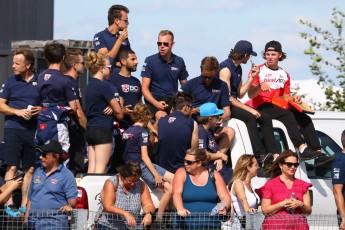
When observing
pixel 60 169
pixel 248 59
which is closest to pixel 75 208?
pixel 60 169

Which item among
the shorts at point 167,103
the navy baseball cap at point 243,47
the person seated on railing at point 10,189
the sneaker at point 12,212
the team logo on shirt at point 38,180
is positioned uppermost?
the navy baseball cap at point 243,47

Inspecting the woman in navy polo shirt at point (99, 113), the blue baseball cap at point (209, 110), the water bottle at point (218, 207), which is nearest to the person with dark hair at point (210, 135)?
the blue baseball cap at point (209, 110)

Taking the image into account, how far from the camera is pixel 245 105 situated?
14719mm

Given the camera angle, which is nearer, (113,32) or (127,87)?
(127,87)

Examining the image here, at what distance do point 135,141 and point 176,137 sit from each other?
46 centimetres

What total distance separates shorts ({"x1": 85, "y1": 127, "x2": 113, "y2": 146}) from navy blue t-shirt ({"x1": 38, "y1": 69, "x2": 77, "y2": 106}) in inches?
16.9

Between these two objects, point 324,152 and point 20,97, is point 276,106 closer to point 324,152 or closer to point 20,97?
point 324,152

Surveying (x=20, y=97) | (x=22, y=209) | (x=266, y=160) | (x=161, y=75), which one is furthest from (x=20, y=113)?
(x=266, y=160)

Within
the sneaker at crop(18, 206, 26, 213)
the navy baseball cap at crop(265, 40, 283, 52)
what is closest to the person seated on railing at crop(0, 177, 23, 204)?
the sneaker at crop(18, 206, 26, 213)

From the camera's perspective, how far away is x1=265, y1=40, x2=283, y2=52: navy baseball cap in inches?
595

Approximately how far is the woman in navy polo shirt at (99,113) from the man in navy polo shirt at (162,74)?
800 millimetres

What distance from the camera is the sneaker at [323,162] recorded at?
14.4 meters

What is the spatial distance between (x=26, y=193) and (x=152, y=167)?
1.52 metres

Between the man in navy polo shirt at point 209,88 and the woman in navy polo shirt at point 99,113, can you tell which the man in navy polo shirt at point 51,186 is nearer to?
the woman in navy polo shirt at point 99,113
